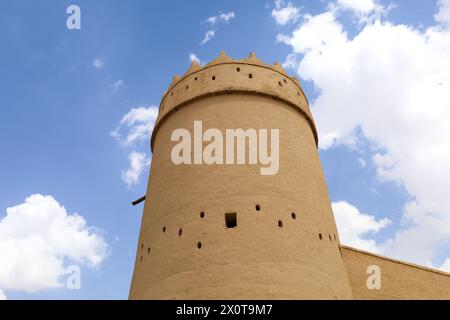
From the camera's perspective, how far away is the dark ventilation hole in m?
10.3

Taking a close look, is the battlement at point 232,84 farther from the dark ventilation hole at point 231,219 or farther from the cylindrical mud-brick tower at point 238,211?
the dark ventilation hole at point 231,219

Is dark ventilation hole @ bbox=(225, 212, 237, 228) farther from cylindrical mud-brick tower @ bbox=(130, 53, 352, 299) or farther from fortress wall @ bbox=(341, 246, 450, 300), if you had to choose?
fortress wall @ bbox=(341, 246, 450, 300)

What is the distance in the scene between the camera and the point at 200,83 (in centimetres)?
1308

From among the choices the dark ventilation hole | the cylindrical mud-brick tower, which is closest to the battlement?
the cylindrical mud-brick tower

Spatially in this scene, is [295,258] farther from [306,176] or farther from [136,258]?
[136,258]

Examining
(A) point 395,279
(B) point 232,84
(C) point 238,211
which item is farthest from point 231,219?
(A) point 395,279

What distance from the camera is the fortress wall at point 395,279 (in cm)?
1112

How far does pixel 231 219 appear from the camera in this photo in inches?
407

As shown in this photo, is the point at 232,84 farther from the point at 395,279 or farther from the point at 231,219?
the point at 395,279

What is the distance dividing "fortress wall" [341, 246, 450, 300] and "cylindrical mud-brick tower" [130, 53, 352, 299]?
28.7 inches

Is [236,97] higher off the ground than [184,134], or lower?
higher

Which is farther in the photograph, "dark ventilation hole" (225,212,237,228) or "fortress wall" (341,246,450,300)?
"fortress wall" (341,246,450,300)
